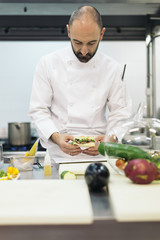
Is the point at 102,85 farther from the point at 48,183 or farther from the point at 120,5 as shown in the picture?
the point at 48,183

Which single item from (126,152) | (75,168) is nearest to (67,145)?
(75,168)

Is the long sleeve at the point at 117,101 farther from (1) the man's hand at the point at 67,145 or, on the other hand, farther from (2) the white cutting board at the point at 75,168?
(2) the white cutting board at the point at 75,168

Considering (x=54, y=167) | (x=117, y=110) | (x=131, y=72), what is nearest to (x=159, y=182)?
(x=54, y=167)

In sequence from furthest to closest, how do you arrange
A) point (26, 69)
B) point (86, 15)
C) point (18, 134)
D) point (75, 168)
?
point (26, 69), point (18, 134), point (86, 15), point (75, 168)

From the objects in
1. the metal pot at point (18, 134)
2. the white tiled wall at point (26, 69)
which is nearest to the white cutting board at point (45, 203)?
the metal pot at point (18, 134)

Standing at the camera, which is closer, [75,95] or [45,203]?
[45,203]

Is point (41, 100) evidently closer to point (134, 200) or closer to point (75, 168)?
point (75, 168)

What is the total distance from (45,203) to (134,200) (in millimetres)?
251

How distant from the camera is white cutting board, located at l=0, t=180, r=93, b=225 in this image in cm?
81

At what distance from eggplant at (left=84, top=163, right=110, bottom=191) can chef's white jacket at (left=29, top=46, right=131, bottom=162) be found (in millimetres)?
1196

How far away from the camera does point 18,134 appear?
3.18m

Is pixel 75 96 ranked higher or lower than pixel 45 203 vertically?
higher

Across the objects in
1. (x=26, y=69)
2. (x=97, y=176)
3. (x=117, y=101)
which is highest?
(x=26, y=69)

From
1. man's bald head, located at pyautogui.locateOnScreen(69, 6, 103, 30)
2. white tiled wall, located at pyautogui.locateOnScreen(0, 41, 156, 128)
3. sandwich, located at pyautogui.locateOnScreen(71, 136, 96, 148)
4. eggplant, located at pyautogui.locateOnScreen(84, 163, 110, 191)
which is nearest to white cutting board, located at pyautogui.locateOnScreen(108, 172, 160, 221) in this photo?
eggplant, located at pyautogui.locateOnScreen(84, 163, 110, 191)
